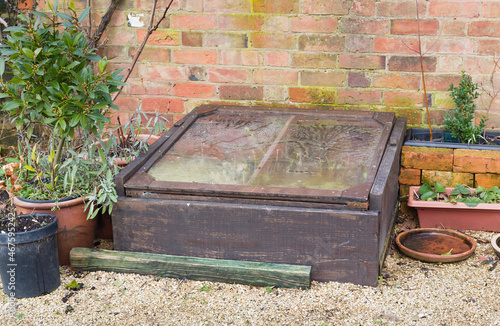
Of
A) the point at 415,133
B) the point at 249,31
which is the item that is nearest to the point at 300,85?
the point at 249,31

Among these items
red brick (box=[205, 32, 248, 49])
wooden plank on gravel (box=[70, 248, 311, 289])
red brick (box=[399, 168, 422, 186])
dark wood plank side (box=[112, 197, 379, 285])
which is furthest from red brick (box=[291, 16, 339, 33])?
wooden plank on gravel (box=[70, 248, 311, 289])

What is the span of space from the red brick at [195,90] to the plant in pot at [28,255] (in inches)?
67.3

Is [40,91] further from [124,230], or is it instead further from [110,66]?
[110,66]

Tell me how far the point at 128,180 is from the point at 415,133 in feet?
6.93

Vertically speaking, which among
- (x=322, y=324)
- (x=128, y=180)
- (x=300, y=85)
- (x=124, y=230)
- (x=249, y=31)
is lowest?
(x=322, y=324)

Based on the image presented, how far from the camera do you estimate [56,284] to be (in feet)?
9.54

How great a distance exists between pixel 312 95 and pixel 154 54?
124 centimetres

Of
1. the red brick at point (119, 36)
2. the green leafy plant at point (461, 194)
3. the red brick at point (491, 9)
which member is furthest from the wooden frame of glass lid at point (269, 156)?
the red brick at point (491, 9)

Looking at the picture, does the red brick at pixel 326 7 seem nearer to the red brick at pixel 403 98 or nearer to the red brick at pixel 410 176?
the red brick at pixel 403 98

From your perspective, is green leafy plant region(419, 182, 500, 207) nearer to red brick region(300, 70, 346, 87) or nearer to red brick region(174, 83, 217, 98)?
red brick region(300, 70, 346, 87)

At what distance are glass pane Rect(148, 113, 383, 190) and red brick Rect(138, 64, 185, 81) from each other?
20.5 inches

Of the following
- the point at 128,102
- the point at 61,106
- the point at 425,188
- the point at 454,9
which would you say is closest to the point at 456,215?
the point at 425,188

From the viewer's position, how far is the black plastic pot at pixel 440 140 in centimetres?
365

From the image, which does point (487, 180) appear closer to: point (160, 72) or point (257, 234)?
point (257, 234)
